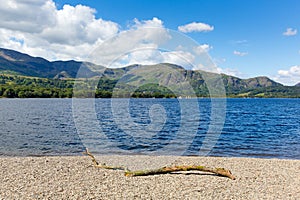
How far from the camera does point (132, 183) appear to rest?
→ 12031mm

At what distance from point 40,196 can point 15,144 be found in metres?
18.9

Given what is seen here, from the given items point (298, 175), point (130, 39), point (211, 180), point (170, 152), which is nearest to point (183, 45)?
point (130, 39)

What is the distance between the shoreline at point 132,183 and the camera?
34.2 ft

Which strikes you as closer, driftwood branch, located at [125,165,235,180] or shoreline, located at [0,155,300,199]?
shoreline, located at [0,155,300,199]

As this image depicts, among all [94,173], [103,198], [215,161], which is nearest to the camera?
[103,198]

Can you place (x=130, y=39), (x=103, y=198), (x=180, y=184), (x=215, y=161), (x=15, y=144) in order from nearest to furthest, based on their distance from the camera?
(x=103, y=198) → (x=180, y=184) → (x=130, y=39) → (x=215, y=161) → (x=15, y=144)

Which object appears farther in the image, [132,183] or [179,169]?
[179,169]

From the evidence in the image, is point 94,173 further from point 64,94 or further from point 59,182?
point 64,94

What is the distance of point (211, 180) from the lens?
12.7m

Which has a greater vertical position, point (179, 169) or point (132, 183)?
point (179, 169)

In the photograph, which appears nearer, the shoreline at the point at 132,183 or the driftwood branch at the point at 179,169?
the shoreline at the point at 132,183

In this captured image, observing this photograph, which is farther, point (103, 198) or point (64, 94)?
point (64, 94)

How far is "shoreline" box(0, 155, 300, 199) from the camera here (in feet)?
34.2

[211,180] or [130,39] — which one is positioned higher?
[130,39]
